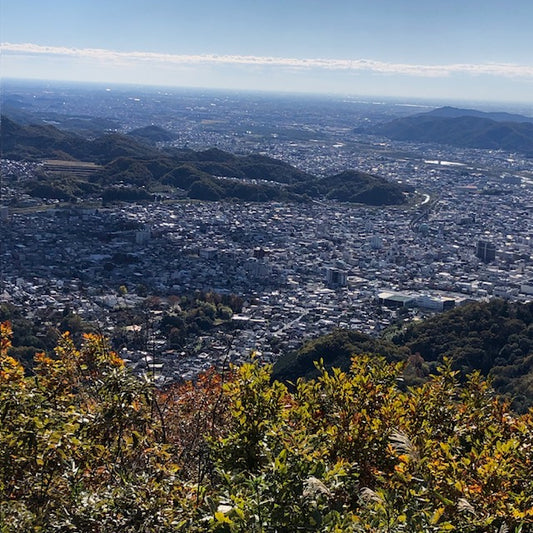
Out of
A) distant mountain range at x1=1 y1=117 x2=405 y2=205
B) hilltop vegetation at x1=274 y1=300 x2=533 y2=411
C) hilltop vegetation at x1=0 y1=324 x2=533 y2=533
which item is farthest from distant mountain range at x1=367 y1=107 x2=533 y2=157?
hilltop vegetation at x1=0 y1=324 x2=533 y2=533

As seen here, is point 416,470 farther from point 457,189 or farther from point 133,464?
point 457,189

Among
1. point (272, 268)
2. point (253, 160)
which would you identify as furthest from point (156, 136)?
point (272, 268)

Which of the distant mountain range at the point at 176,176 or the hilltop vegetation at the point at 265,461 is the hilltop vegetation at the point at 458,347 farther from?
the distant mountain range at the point at 176,176

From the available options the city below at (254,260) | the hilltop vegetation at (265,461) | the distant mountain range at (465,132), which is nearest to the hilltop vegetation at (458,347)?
the city below at (254,260)

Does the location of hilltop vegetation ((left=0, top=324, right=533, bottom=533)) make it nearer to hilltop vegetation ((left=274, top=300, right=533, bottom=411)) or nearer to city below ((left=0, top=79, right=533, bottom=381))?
city below ((left=0, top=79, right=533, bottom=381))

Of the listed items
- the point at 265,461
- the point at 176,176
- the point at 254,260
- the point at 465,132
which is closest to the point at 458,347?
the point at 254,260

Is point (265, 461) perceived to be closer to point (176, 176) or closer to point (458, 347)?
point (458, 347)
